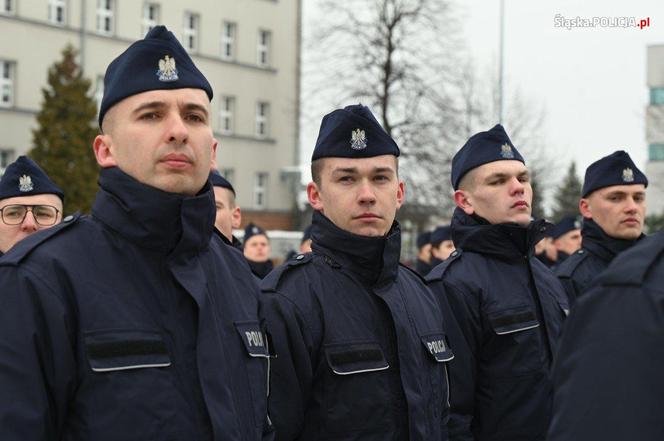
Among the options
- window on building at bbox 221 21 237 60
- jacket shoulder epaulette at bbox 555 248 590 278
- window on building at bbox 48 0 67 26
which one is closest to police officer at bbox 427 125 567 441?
jacket shoulder epaulette at bbox 555 248 590 278

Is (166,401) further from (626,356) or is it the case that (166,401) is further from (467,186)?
(467,186)

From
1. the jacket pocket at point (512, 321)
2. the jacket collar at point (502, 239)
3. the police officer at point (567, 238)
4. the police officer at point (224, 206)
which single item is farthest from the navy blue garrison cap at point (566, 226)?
the jacket pocket at point (512, 321)

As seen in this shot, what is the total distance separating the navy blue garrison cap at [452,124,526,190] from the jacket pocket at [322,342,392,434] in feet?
6.37

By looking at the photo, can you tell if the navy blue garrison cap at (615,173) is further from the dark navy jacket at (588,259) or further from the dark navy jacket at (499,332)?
the dark navy jacket at (499,332)

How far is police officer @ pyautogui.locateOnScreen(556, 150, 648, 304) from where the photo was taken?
704cm

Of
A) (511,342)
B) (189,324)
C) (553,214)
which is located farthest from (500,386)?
(553,214)

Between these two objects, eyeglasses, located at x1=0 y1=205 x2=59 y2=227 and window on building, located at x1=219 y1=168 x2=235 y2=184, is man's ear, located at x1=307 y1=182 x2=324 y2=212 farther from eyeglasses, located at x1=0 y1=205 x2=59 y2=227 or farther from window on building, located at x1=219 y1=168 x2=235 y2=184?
window on building, located at x1=219 y1=168 x2=235 y2=184

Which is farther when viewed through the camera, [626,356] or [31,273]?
[31,273]

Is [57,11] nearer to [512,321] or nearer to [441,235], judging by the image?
[441,235]

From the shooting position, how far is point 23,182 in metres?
7.18

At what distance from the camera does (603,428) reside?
7.23ft

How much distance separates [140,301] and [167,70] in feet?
2.70

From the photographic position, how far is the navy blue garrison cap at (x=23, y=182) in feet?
23.4

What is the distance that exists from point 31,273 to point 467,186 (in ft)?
11.1
